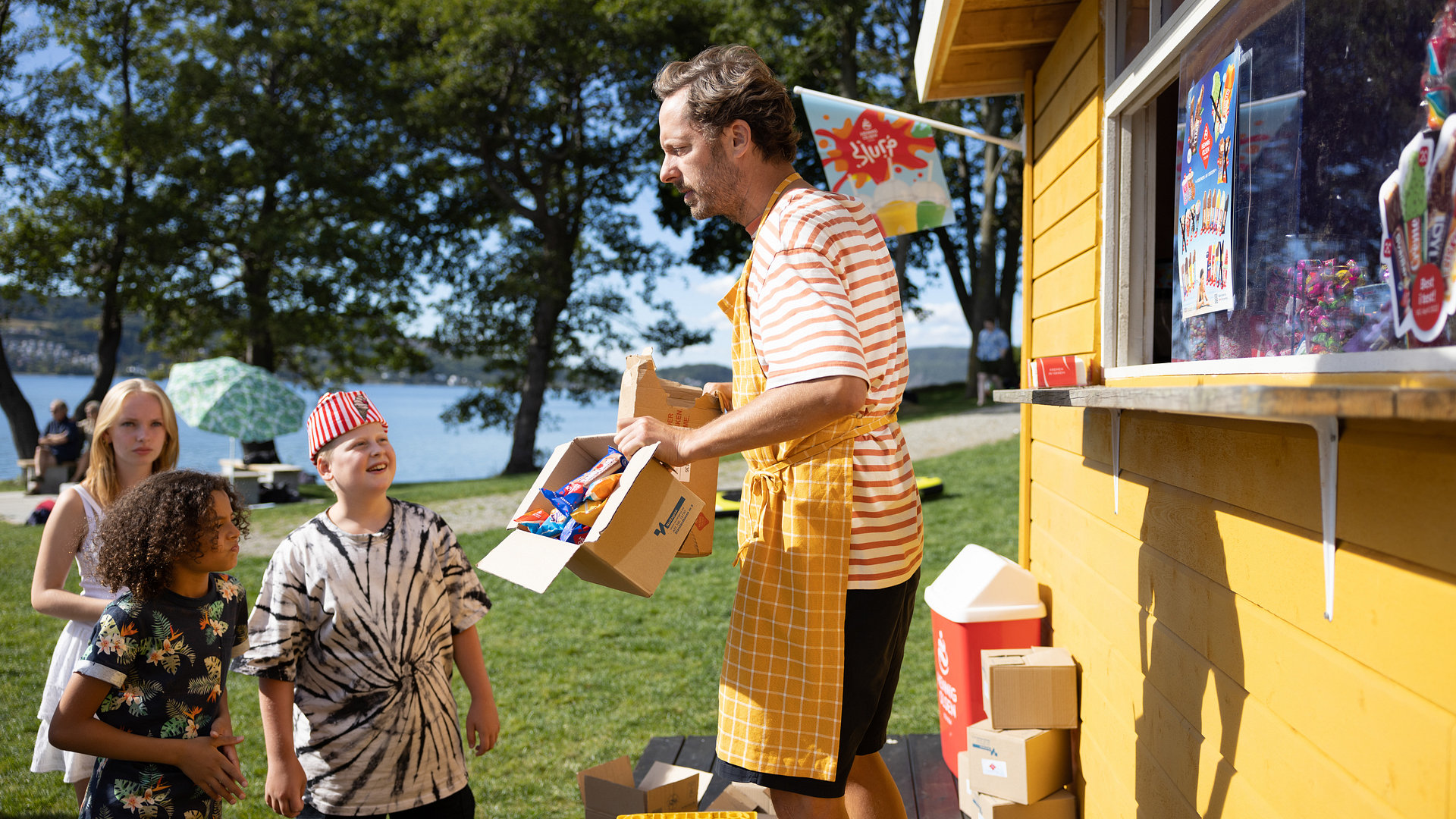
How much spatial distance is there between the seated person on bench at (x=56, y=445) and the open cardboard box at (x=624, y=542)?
17009 mm

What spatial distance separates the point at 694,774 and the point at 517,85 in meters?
22.3

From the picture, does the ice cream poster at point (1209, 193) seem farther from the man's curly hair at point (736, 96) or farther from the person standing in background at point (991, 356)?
the person standing in background at point (991, 356)

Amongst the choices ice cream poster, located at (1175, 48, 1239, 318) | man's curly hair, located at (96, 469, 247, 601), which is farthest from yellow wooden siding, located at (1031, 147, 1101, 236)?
man's curly hair, located at (96, 469, 247, 601)

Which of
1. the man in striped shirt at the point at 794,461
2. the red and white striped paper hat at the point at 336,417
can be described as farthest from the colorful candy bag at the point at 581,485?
the red and white striped paper hat at the point at 336,417

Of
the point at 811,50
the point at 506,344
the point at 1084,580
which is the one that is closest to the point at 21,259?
the point at 506,344

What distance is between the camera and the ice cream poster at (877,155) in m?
4.62

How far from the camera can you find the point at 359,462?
2.63 m

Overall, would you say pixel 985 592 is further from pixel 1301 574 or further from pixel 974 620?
pixel 1301 574

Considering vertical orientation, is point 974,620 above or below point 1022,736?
above

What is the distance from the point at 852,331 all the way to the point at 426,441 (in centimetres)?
7232

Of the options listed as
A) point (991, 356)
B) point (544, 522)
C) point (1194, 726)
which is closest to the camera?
point (544, 522)

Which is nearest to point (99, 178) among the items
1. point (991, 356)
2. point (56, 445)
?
point (56, 445)

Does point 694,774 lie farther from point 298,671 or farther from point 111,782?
point 111,782

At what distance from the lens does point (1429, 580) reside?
123cm
